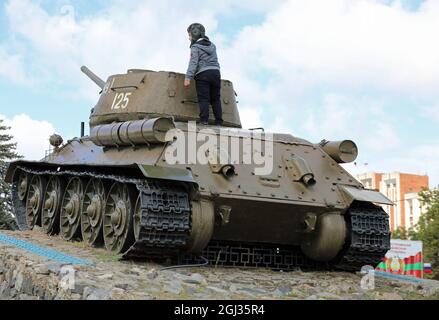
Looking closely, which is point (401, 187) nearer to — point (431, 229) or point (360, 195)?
point (431, 229)

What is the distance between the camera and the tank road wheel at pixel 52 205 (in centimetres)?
1407

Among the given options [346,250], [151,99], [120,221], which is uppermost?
[151,99]

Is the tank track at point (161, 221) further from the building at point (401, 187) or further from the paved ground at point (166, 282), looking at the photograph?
the building at point (401, 187)

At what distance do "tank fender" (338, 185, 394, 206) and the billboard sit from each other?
12.2 m

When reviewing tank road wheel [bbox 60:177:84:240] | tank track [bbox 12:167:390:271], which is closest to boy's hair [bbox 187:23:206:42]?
tank track [bbox 12:167:390:271]

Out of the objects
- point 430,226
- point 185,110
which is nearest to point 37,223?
point 185,110

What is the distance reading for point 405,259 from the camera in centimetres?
2491

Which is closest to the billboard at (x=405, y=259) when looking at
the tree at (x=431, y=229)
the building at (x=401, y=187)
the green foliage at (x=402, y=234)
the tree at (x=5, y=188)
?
the tree at (x=431, y=229)

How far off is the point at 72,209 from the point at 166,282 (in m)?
4.88

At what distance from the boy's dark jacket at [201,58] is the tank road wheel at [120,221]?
2.44 metres

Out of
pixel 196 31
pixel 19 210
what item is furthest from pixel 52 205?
pixel 196 31

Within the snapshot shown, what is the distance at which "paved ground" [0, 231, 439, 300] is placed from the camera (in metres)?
8.16

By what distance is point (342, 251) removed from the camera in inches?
477
